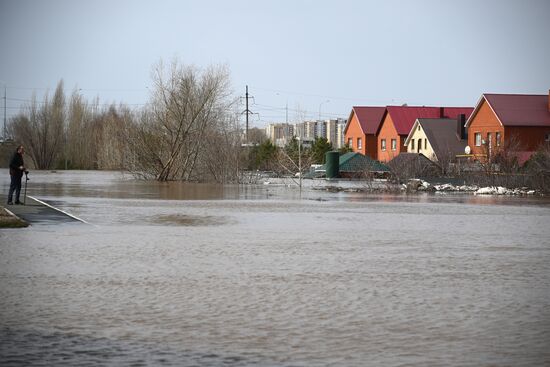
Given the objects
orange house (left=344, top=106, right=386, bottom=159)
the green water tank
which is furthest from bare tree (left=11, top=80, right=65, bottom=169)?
the green water tank

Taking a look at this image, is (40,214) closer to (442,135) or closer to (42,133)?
(442,135)

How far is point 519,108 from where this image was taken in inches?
2788

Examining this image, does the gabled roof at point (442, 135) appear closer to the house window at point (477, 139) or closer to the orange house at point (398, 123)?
the house window at point (477, 139)

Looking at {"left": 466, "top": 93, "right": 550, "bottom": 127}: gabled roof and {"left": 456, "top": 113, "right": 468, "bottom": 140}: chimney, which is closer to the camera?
{"left": 466, "top": 93, "right": 550, "bottom": 127}: gabled roof

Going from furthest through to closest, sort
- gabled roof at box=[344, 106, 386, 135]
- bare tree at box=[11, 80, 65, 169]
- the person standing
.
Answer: bare tree at box=[11, 80, 65, 169], gabled roof at box=[344, 106, 386, 135], the person standing

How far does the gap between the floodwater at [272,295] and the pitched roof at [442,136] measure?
184ft

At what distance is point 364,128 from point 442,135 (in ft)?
54.7

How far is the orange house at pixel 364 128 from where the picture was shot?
3733 inches

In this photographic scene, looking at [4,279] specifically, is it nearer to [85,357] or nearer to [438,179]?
[85,357]

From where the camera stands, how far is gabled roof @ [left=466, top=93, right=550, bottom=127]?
68.9m

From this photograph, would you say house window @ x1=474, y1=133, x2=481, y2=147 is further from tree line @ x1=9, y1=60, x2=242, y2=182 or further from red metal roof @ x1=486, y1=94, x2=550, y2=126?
tree line @ x1=9, y1=60, x2=242, y2=182

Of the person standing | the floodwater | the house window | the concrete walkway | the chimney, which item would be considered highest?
the chimney

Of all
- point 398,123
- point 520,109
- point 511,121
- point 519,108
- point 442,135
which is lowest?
point 442,135

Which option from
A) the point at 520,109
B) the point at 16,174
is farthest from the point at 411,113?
the point at 16,174
